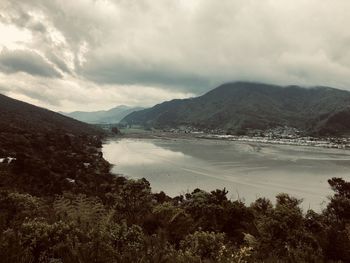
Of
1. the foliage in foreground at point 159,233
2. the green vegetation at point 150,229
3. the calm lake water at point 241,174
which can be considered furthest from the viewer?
the calm lake water at point 241,174

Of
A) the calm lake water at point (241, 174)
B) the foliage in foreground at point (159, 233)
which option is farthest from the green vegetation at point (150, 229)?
the calm lake water at point (241, 174)

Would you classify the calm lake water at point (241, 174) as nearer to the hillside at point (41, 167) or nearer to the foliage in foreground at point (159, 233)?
the hillside at point (41, 167)

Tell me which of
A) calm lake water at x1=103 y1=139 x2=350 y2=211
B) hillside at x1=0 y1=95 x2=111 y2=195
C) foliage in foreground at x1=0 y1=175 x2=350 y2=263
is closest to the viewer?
foliage in foreground at x1=0 y1=175 x2=350 y2=263

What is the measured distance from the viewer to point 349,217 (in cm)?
3403

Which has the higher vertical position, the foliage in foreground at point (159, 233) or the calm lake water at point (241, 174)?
the foliage in foreground at point (159, 233)

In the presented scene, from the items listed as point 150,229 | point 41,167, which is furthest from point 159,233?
point 41,167

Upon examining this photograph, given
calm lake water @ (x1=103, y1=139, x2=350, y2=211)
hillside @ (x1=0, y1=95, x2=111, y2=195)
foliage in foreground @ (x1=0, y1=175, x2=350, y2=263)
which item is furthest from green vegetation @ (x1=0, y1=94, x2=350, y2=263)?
calm lake water @ (x1=103, y1=139, x2=350, y2=211)

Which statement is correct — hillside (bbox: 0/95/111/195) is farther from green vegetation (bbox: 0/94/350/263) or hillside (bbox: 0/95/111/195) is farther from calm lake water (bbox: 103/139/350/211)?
calm lake water (bbox: 103/139/350/211)

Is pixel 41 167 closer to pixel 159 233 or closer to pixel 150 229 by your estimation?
pixel 150 229

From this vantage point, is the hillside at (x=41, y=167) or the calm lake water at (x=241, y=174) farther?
the calm lake water at (x=241, y=174)

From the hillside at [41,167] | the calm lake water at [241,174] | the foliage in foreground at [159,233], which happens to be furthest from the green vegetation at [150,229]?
the calm lake water at [241,174]

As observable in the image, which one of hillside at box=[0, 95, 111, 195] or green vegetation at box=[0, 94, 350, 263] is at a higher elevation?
green vegetation at box=[0, 94, 350, 263]

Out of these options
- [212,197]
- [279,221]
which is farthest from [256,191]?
[279,221]

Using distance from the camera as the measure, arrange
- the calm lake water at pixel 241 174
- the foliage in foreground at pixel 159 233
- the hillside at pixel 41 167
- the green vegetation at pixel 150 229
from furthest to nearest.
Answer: the calm lake water at pixel 241 174
the hillside at pixel 41 167
the green vegetation at pixel 150 229
the foliage in foreground at pixel 159 233
